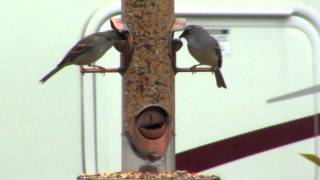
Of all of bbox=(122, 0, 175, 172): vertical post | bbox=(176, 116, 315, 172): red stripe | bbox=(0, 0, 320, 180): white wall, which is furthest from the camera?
bbox=(176, 116, 315, 172): red stripe

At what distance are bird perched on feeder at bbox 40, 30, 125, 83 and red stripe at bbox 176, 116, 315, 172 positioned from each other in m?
0.84

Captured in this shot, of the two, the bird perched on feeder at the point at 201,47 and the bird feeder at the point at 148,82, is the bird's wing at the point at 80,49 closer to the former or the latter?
the bird feeder at the point at 148,82

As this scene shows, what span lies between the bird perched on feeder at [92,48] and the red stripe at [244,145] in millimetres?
839

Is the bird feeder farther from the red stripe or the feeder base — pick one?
the red stripe

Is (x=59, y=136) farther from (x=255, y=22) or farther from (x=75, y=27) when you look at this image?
(x=255, y=22)

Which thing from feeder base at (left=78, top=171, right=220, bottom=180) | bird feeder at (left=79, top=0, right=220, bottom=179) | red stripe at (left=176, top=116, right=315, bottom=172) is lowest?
feeder base at (left=78, top=171, right=220, bottom=180)

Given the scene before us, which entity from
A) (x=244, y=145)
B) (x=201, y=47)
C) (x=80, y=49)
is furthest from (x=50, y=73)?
(x=244, y=145)

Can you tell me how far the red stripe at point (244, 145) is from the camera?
5398 millimetres

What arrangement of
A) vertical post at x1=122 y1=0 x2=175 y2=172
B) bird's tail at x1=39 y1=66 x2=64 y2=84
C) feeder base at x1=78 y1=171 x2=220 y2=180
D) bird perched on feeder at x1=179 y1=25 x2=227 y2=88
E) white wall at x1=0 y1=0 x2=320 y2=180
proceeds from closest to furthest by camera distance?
feeder base at x1=78 y1=171 x2=220 y2=180, vertical post at x1=122 y1=0 x2=175 y2=172, bird perched on feeder at x1=179 y1=25 x2=227 y2=88, bird's tail at x1=39 y1=66 x2=64 y2=84, white wall at x1=0 y1=0 x2=320 y2=180

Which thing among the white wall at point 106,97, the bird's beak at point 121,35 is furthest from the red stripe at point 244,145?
the bird's beak at point 121,35

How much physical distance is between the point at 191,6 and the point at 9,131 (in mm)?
1012

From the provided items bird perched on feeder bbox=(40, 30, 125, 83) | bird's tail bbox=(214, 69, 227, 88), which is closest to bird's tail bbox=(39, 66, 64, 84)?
bird perched on feeder bbox=(40, 30, 125, 83)

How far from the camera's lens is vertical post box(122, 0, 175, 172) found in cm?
454

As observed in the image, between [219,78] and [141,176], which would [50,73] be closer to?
[219,78]
